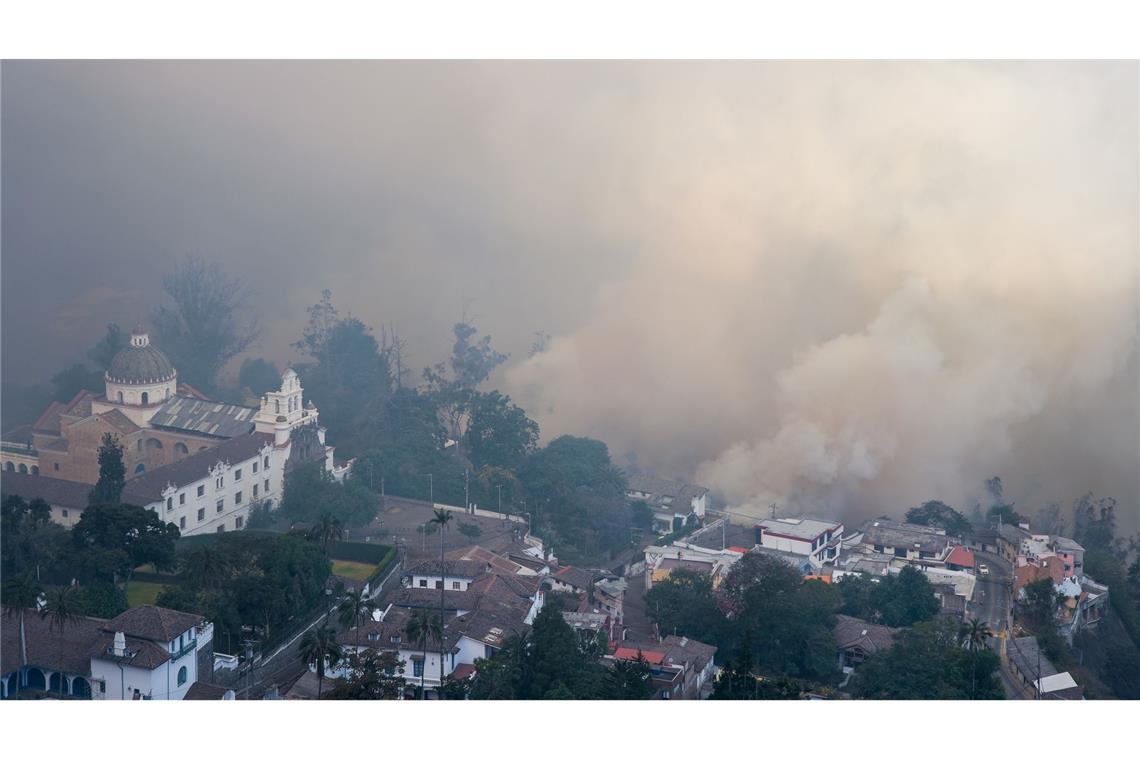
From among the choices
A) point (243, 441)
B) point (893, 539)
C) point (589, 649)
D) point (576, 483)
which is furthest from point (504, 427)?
point (589, 649)

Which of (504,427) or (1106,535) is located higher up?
(504,427)

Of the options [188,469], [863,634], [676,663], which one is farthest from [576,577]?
[188,469]

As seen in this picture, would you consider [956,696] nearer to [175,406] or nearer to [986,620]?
[986,620]

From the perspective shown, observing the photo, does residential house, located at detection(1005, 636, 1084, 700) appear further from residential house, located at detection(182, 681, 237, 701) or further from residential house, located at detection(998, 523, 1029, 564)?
residential house, located at detection(182, 681, 237, 701)

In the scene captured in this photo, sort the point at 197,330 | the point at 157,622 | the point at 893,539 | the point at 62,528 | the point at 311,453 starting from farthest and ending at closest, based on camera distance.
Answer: the point at 197,330, the point at 311,453, the point at 893,539, the point at 62,528, the point at 157,622

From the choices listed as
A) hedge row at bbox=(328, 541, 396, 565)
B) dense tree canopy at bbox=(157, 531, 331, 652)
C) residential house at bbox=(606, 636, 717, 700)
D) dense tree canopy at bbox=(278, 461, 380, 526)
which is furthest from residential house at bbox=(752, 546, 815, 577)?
dense tree canopy at bbox=(157, 531, 331, 652)

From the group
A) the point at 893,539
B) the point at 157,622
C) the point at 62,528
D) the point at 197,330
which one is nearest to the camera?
the point at 157,622

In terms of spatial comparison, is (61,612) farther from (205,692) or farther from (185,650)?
(205,692)
